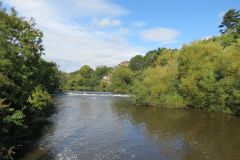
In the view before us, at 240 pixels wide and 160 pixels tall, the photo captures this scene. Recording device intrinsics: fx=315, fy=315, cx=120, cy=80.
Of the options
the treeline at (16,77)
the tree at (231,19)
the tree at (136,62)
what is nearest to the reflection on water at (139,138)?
the treeline at (16,77)

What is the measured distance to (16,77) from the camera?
28172mm

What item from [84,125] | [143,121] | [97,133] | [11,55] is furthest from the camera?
[143,121]

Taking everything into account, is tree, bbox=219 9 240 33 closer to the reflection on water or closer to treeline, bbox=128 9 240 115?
treeline, bbox=128 9 240 115

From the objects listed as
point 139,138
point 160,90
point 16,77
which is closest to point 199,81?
point 160,90

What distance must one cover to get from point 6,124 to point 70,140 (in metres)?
9.76

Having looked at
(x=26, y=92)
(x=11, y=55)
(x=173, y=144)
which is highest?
(x=11, y=55)

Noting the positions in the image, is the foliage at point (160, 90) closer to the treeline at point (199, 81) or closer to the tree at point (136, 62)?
the treeline at point (199, 81)

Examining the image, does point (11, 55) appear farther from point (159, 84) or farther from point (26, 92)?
point (159, 84)

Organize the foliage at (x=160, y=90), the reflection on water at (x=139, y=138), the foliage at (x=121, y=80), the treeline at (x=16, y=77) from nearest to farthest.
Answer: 1. the treeline at (x=16, y=77)
2. the reflection on water at (x=139, y=138)
3. the foliage at (x=160, y=90)
4. the foliage at (x=121, y=80)

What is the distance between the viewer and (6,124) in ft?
78.4

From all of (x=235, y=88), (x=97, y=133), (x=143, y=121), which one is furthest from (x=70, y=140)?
(x=235, y=88)

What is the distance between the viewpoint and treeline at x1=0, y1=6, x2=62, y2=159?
24.4m

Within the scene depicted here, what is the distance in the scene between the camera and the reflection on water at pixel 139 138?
27.8 metres

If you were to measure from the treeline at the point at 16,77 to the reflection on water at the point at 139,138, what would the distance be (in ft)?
7.86
